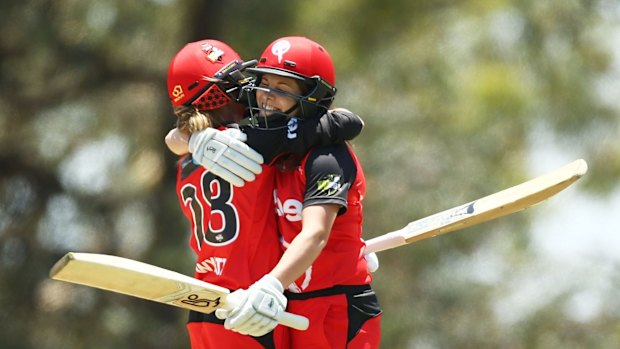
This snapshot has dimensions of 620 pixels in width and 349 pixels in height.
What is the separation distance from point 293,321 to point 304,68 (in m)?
0.77

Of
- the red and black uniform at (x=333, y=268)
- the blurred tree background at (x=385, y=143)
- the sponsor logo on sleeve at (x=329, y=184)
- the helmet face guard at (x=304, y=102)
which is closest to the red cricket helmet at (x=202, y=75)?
the helmet face guard at (x=304, y=102)

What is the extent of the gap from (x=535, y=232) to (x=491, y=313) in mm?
779

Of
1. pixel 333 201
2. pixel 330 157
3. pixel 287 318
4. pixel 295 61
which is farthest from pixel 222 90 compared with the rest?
pixel 287 318

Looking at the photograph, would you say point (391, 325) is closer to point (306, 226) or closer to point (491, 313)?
point (491, 313)

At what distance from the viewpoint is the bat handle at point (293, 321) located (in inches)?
138

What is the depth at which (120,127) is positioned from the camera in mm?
10031

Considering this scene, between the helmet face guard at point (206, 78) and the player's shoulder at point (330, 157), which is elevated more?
the helmet face guard at point (206, 78)

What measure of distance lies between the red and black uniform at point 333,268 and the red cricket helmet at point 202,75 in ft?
1.06

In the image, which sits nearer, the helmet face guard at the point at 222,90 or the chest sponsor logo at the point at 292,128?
the chest sponsor logo at the point at 292,128

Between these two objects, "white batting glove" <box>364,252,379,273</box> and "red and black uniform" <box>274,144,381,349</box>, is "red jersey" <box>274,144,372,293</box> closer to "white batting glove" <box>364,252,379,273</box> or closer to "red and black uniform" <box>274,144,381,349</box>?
"red and black uniform" <box>274,144,381,349</box>

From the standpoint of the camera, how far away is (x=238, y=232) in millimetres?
3797

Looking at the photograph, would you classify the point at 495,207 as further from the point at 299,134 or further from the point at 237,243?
the point at 237,243

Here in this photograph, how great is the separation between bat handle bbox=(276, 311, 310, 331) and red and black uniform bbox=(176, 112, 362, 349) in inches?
8.8

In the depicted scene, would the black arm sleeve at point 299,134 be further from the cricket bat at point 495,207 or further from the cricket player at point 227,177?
the cricket bat at point 495,207
